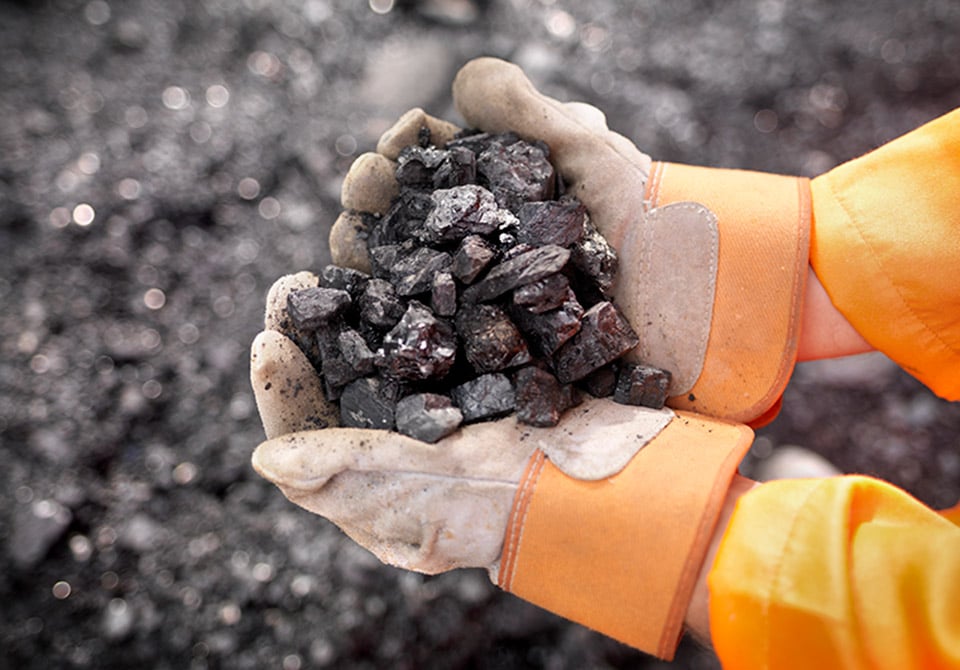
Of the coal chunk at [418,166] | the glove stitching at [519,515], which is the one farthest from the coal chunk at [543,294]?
the coal chunk at [418,166]

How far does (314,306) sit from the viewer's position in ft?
5.45

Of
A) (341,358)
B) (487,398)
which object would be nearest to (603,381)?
(487,398)

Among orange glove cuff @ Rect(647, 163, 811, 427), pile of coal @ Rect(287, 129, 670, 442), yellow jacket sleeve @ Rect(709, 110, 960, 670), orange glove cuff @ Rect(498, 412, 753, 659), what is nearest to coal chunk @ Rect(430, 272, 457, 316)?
pile of coal @ Rect(287, 129, 670, 442)

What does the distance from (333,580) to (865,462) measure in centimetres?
200

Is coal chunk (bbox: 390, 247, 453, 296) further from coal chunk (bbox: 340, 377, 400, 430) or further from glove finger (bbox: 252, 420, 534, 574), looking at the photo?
glove finger (bbox: 252, 420, 534, 574)

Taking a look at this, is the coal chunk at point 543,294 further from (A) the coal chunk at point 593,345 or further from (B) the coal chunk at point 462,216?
(B) the coal chunk at point 462,216

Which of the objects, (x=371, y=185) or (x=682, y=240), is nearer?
(x=682, y=240)

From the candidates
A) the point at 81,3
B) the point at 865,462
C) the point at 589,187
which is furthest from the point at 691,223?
the point at 81,3

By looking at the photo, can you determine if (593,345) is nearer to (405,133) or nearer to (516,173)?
(516,173)

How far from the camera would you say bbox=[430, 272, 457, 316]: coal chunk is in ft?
5.51

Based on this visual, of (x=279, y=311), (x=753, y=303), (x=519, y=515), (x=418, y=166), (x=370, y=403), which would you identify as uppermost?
(x=418, y=166)

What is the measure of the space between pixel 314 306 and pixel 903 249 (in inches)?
57.0

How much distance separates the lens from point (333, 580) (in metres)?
2.28

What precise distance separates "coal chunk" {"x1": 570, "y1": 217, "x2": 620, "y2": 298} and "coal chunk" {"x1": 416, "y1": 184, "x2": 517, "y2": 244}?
0.18 meters
